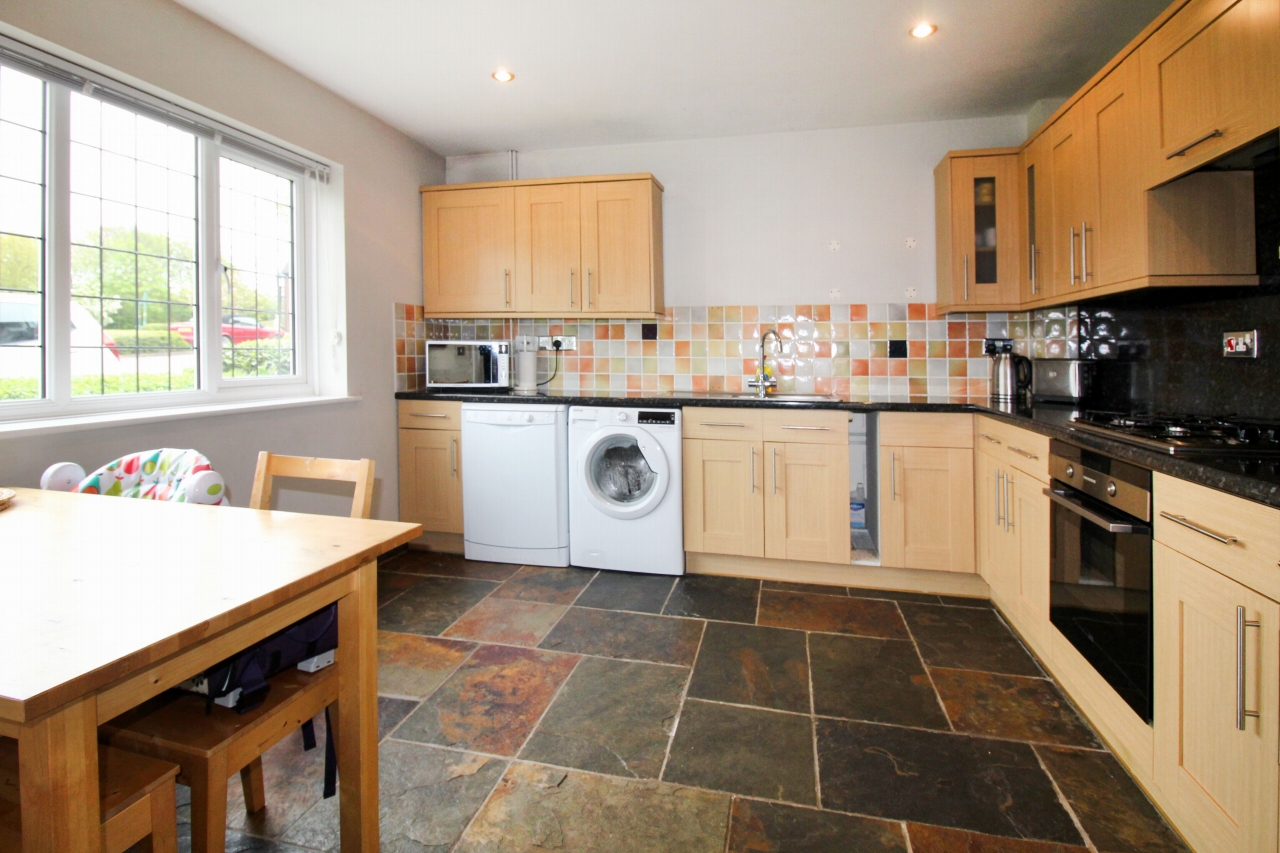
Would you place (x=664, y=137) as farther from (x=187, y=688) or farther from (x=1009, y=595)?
(x=187, y=688)

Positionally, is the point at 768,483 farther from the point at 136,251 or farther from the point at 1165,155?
the point at 136,251

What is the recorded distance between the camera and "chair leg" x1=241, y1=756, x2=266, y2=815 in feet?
5.11

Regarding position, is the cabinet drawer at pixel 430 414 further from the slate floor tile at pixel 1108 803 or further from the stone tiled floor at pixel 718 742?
the slate floor tile at pixel 1108 803

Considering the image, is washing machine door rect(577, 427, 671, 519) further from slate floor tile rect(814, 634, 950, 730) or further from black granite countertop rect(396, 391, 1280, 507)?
slate floor tile rect(814, 634, 950, 730)

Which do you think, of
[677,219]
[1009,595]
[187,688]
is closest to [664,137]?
[677,219]

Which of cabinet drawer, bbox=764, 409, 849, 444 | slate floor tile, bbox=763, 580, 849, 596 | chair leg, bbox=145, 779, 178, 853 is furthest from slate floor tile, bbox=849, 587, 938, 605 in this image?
chair leg, bbox=145, 779, 178, 853

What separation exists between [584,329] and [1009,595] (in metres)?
2.62

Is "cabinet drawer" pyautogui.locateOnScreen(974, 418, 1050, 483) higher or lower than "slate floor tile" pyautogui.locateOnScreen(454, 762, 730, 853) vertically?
higher

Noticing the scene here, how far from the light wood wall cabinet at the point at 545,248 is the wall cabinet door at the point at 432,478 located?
2.53 feet

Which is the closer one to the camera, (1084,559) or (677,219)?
(1084,559)

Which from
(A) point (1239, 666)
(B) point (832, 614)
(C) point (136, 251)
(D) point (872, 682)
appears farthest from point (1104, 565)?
(C) point (136, 251)

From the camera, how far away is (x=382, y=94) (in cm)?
320

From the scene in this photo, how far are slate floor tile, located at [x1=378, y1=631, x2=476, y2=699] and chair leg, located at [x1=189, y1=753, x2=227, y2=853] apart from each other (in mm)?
1022

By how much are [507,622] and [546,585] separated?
1.55 ft
